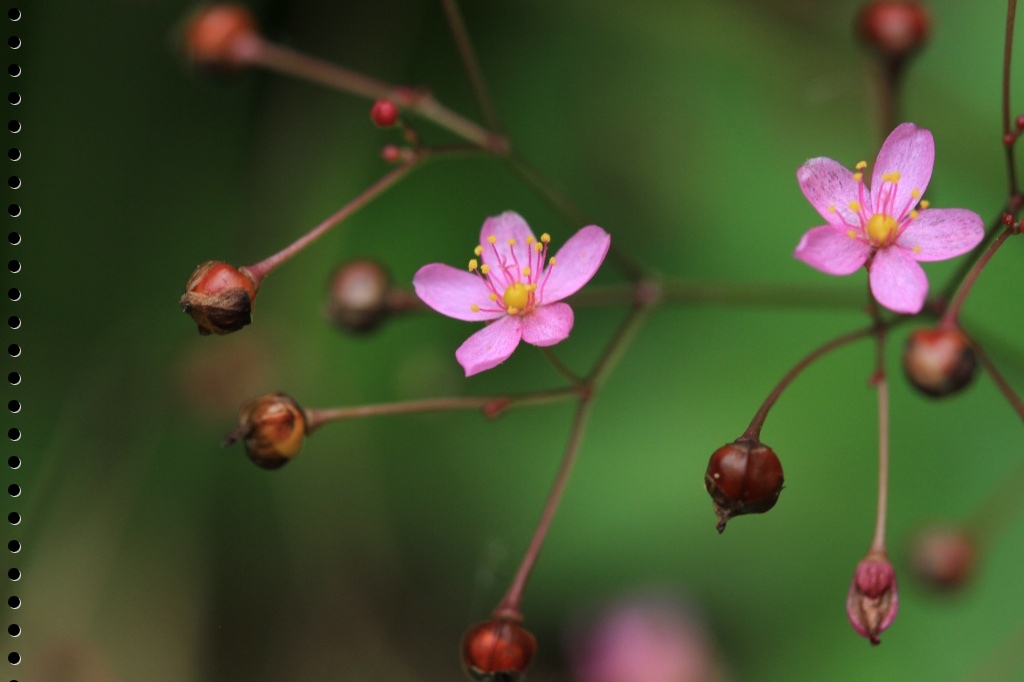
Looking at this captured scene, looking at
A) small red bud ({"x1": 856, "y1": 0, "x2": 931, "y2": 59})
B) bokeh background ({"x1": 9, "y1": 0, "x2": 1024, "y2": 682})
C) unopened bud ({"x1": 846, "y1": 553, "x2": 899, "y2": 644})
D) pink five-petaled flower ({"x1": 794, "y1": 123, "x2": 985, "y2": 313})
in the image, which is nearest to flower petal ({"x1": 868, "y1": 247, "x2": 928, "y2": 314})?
pink five-petaled flower ({"x1": 794, "y1": 123, "x2": 985, "y2": 313})

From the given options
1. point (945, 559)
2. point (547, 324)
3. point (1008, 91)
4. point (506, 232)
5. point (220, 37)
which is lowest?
point (547, 324)

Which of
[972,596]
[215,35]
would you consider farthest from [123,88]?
[972,596]

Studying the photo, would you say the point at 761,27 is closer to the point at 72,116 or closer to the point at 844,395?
the point at 844,395

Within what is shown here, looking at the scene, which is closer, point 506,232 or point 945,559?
point 506,232

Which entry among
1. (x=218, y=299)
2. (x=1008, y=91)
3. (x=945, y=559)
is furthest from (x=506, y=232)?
(x=945, y=559)

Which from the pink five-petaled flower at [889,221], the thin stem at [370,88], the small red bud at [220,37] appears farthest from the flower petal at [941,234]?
the small red bud at [220,37]

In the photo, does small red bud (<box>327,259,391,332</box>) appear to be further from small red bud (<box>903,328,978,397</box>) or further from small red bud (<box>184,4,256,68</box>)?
small red bud (<box>903,328,978,397</box>)

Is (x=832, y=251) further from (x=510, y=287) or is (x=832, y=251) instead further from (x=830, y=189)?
(x=510, y=287)
